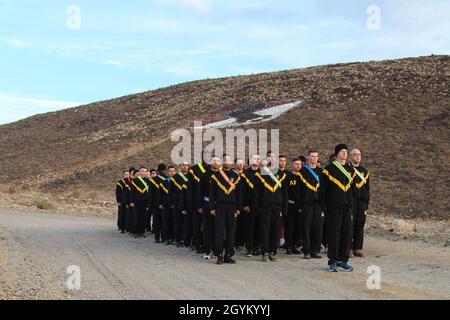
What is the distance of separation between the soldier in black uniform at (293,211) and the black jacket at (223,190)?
1.74 meters

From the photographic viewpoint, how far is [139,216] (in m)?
18.5

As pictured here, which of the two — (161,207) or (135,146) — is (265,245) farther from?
(135,146)

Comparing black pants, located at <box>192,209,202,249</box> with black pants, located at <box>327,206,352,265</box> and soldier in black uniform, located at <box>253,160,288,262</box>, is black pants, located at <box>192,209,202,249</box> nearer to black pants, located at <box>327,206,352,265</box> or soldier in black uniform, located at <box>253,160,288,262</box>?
soldier in black uniform, located at <box>253,160,288,262</box>

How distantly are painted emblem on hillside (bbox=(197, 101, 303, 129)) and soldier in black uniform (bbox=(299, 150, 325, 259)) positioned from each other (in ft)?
122

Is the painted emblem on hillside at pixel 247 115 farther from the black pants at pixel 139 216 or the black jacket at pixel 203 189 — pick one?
the black jacket at pixel 203 189

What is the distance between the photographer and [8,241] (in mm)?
15898

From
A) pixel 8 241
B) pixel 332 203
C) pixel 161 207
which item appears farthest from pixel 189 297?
pixel 8 241

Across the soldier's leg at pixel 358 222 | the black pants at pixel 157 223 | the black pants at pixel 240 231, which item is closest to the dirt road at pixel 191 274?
the soldier's leg at pixel 358 222

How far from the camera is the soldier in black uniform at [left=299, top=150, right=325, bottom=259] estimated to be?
12930 millimetres

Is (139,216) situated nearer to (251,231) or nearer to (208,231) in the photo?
(208,231)

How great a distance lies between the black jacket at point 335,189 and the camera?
10.3 meters

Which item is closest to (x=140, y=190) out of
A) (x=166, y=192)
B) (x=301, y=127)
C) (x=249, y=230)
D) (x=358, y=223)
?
(x=166, y=192)

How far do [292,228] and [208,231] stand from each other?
2136 millimetres
